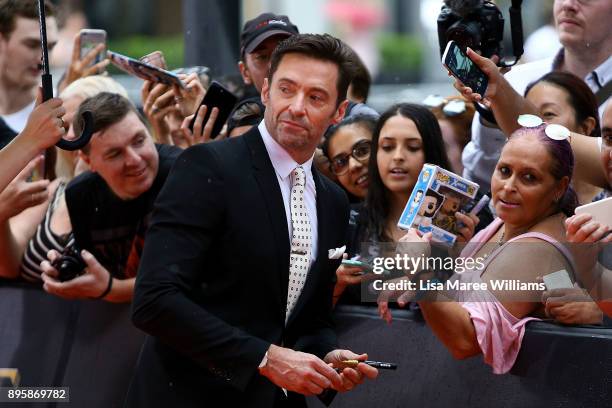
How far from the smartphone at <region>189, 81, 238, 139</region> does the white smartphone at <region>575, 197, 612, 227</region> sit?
2392mm

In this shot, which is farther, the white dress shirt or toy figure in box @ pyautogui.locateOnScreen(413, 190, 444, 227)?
toy figure in box @ pyautogui.locateOnScreen(413, 190, 444, 227)

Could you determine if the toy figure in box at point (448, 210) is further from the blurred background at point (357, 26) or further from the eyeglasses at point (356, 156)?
the blurred background at point (357, 26)

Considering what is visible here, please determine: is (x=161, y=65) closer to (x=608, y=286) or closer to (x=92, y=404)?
(x=92, y=404)

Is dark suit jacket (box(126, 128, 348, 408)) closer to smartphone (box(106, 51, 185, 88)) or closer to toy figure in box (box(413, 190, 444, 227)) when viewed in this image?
toy figure in box (box(413, 190, 444, 227))

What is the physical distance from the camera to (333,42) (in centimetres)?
450

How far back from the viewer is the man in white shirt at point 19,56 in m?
7.68

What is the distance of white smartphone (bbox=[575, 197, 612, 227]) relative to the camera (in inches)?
166

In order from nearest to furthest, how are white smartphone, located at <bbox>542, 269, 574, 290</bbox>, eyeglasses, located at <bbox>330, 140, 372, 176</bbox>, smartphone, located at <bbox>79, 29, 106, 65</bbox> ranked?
white smartphone, located at <bbox>542, 269, 574, 290</bbox>
eyeglasses, located at <bbox>330, 140, 372, 176</bbox>
smartphone, located at <bbox>79, 29, 106, 65</bbox>

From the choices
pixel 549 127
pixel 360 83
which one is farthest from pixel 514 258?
pixel 360 83

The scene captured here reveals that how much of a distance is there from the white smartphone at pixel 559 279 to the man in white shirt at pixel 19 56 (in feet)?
13.4

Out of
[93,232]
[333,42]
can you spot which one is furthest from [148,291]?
[93,232]

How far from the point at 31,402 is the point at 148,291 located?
253cm

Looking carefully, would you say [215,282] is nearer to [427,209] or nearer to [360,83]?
[427,209]

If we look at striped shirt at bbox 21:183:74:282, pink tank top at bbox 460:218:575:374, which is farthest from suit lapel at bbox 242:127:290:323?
striped shirt at bbox 21:183:74:282
